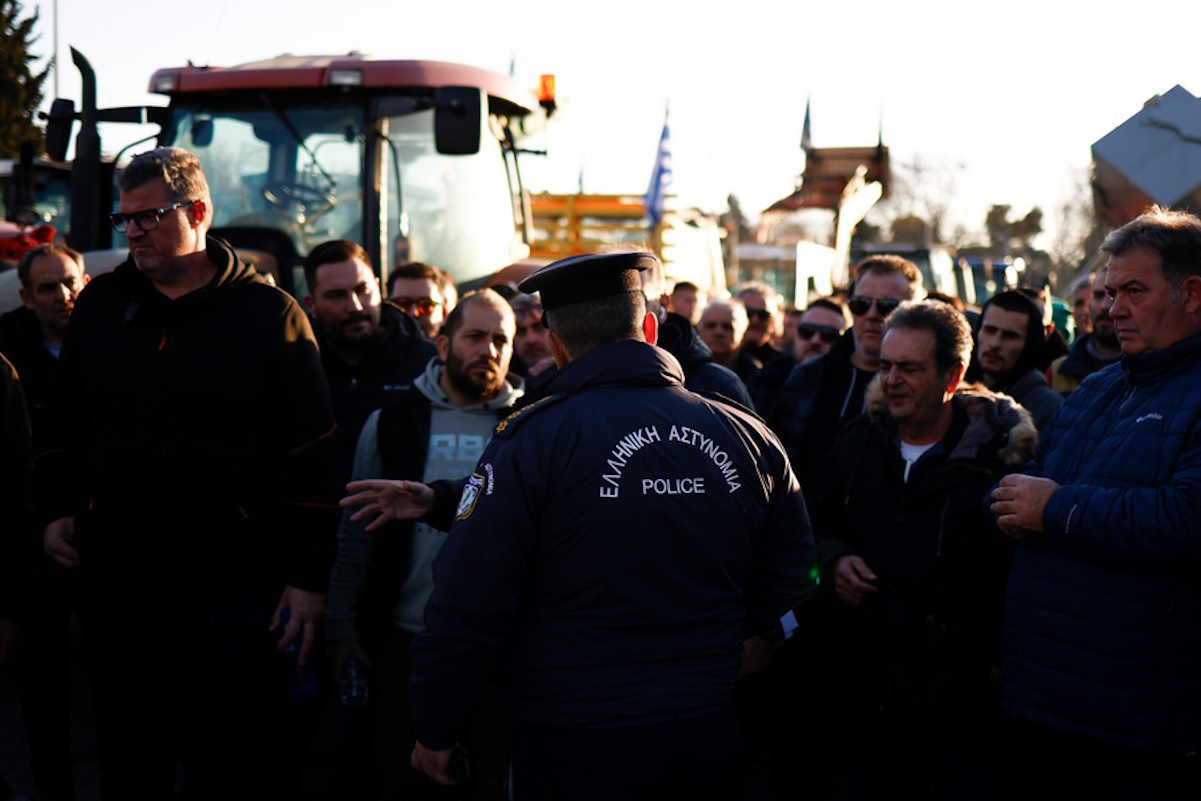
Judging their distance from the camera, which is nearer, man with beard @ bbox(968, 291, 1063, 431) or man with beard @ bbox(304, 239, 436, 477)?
man with beard @ bbox(304, 239, 436, 477)

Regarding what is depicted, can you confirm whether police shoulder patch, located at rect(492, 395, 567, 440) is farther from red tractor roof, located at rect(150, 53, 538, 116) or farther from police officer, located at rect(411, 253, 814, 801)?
red tractor roof, located at rect(150, 53, 538, 116)

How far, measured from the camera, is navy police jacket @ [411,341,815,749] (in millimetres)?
2479

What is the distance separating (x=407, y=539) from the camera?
13.2ft

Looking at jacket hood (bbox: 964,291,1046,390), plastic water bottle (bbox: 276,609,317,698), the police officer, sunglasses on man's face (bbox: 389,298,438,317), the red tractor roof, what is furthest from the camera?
the red tractor roof

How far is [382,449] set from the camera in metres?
4.05

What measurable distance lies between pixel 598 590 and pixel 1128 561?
1392mm

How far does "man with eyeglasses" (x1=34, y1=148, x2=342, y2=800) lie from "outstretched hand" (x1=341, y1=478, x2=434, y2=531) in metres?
0.45

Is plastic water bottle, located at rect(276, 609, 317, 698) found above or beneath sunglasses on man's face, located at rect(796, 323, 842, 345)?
beneath

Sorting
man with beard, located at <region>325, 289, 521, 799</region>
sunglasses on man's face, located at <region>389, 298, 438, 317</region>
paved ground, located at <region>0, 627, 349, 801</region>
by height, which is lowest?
paved ground, located at <region>0, 627, 349, 801</region>

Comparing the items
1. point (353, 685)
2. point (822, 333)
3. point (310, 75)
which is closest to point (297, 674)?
point (353, 685)

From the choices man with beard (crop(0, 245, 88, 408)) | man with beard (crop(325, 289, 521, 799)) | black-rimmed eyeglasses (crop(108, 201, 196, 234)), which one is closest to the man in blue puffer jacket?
man with beard (crop(325, 289, 521, 799))

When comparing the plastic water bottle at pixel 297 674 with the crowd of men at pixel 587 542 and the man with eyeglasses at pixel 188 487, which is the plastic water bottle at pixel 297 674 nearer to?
the crowd of men at pixel 587 542

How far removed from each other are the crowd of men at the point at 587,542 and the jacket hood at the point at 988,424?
0.01m

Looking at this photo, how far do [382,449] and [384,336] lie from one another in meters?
1.00
